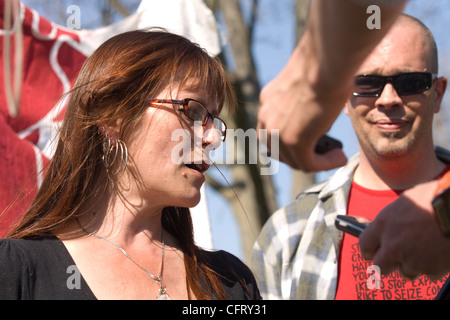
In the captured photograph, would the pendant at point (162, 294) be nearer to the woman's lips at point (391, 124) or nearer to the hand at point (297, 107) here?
the hand at point (297, 107)

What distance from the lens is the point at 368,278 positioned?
2.43 metres

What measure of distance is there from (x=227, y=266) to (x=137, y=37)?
814 mm

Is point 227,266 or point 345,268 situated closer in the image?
point 227,266

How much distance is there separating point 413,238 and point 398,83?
57.5 inches

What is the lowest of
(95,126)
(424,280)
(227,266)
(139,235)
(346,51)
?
(424,280)

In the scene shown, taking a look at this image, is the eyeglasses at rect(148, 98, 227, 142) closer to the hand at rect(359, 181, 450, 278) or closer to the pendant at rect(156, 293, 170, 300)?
the pendant at rect(156, 293, 170, 300)

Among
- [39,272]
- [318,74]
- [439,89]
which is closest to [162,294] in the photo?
[39,272]

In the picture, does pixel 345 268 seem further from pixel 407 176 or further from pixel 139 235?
pixel 139 235

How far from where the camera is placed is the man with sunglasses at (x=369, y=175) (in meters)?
2.53

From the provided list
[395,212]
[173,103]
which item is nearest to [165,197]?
[173,103]

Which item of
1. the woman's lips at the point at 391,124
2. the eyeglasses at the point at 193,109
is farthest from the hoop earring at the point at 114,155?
the woman's lips at the point at 391,124

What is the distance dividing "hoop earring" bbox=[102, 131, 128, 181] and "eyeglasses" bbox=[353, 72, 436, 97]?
1090mm
